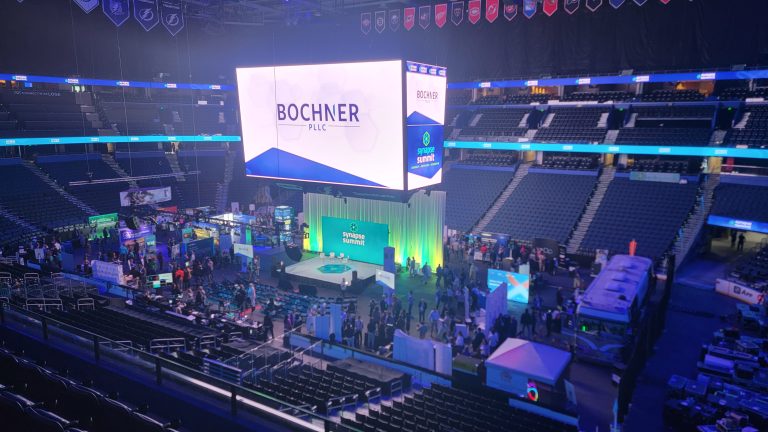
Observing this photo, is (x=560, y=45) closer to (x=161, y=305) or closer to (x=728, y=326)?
(x=728, y=326)

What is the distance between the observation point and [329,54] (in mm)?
40688

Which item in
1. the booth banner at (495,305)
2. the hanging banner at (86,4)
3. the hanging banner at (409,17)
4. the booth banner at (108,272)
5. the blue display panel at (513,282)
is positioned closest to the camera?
the booth banner at (495,305)

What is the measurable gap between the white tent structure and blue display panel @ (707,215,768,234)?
58.0 ft

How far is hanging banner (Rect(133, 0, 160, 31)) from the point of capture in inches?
1009

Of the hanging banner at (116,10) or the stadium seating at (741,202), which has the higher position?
the hanging banner at (116,10)

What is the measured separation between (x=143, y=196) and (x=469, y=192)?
21235 millimetres

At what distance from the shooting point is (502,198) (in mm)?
33469

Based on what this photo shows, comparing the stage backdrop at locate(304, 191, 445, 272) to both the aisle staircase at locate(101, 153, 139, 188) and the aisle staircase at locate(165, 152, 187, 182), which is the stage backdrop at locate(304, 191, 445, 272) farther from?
the aisle staircase at locate(101, 153, 139, 188)

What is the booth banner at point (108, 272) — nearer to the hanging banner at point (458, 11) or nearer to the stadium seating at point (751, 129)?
the hanging banner at point (458, 11)

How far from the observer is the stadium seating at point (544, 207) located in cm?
2939

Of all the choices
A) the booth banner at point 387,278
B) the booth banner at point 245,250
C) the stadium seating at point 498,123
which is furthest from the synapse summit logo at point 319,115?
the stadium seating at point 498,123

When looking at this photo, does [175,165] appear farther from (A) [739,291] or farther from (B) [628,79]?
(A) [739,291]

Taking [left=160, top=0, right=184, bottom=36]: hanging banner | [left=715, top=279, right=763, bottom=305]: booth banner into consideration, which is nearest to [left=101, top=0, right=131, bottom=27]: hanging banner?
[left=160, top=0, right=184, bottom=36]: hanging banner

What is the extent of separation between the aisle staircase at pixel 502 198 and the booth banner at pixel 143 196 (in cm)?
→ 2080
